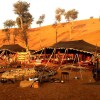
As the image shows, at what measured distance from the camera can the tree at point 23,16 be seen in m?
64.1

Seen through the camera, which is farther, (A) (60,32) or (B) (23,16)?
(A) (60,32)

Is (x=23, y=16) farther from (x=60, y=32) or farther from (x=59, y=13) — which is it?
(x=60, y=32)

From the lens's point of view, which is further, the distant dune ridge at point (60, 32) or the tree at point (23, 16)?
the distant dune ridge at point (60, 32)

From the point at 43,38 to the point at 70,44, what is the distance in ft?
227

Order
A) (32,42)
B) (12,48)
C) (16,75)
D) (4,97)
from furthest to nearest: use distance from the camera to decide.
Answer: (32,42) < (12,48) < (16,75) < (4,97)

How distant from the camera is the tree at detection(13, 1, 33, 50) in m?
64.1

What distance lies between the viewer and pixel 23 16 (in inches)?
2581

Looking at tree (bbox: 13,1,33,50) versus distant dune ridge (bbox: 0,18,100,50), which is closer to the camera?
tree (bbox: 13,1,33,50)

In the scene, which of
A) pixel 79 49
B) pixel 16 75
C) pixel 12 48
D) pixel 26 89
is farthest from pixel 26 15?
pixel 26 89

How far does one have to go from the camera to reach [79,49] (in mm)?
30453

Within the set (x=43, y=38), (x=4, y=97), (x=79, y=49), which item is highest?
(x=43, y=38)

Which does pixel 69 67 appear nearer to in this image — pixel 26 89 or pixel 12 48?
pixel 26 89

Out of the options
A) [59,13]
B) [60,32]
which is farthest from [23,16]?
[60,32]

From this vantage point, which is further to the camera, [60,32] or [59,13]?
[60,32]
